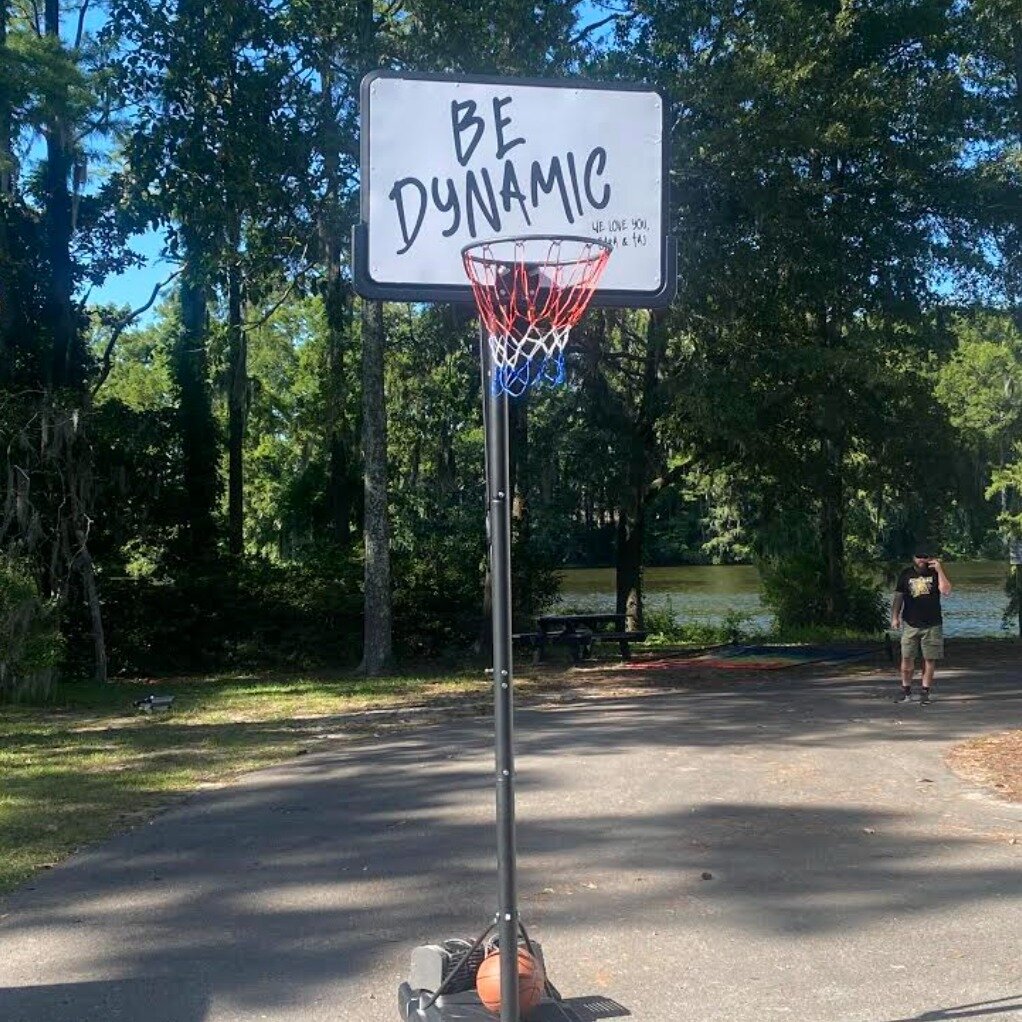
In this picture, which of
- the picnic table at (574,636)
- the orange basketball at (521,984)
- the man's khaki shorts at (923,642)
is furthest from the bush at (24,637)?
the orange basketball at (521,984)

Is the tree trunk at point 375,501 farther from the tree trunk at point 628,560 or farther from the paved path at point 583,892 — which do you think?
the paved path at point 583,892

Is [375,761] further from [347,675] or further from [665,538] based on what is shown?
[665,538]

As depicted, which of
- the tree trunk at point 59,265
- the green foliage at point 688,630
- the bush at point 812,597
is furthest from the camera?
the bush at point 812,597

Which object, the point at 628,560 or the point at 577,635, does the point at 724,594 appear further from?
the point at 577,635

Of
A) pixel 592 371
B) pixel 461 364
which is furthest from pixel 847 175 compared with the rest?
pixel 461 364

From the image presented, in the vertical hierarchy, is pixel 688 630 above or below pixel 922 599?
below

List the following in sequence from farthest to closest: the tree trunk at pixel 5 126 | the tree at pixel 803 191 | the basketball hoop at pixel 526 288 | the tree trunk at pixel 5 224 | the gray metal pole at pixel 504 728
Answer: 1. the tree trunk at pixel 5 224
2. the tree trunk at pixel 5 126
3. the tree at pixel 803 191
4. the basketball hoop at pixel 526 288
5. the gray metal pole at pixel 504 728

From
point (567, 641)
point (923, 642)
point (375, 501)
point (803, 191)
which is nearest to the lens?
point (923, 642)

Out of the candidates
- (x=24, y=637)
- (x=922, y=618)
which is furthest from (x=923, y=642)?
(x=24, y=637)

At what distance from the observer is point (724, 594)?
130ft

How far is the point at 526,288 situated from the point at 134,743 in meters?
8.59

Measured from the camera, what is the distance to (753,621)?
29.0 metres

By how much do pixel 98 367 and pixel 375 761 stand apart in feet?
60.2

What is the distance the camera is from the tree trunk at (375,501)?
18.4 metres
